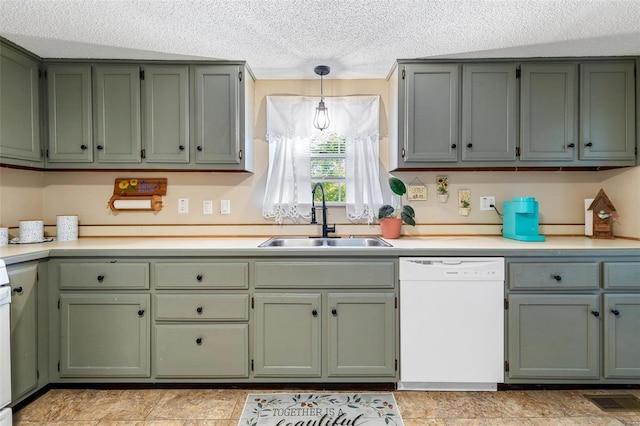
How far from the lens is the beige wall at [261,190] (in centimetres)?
275

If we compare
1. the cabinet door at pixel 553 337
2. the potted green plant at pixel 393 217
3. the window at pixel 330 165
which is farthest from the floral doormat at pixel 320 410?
the window at pixel 330 165

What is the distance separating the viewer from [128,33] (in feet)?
6.91

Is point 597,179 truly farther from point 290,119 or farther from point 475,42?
point 290,119

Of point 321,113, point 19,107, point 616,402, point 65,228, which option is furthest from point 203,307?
point 616,402

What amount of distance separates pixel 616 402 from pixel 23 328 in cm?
348

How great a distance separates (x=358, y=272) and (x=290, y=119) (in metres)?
1.41

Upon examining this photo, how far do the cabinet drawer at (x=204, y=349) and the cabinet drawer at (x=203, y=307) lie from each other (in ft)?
0.19

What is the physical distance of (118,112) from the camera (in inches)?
96.5

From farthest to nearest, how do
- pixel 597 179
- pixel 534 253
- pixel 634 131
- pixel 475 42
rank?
1. pixel 597 179
2. pixel 634 131
3. pixel 475 42
4. pixel 534 253

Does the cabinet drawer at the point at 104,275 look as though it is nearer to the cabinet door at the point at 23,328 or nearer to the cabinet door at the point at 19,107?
the cabinet door at the point at 23,328

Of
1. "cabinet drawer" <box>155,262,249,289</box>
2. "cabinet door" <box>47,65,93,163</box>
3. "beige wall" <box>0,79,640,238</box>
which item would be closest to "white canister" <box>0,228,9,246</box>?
"beige wall" <box>0,79,640,238</box>

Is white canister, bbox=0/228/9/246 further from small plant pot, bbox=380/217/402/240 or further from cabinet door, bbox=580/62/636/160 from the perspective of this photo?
cabinet door, bbox=580/62/636/160

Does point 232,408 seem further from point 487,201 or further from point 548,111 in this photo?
point 548,111

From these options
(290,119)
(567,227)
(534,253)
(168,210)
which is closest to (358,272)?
(534,253)
